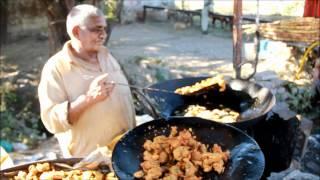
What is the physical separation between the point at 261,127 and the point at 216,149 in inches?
33.4

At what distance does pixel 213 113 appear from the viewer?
119 inches

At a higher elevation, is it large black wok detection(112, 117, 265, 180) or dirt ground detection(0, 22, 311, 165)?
large black wok detection(112, 117, 265, 180)

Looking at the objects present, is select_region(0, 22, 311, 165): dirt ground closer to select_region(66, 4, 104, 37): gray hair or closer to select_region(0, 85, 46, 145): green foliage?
select_region(0, 85, 46, 145): green foliage

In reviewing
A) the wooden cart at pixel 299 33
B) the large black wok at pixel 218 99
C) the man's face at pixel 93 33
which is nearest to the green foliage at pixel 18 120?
the large black wok at pixel 218 99

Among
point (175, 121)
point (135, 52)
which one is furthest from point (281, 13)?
point (175, 121)

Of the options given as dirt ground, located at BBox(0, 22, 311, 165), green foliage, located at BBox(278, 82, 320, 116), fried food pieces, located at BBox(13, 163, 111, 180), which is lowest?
green foliage, located at BBox(278, 82, 320, 116)

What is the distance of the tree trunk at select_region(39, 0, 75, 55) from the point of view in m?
5.82

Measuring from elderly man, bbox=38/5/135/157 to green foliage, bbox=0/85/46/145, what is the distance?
3872mm

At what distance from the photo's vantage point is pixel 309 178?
332 centimetres

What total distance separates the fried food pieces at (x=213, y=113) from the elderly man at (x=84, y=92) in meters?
0.49

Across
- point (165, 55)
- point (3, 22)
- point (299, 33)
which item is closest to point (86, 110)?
point (299, 33)

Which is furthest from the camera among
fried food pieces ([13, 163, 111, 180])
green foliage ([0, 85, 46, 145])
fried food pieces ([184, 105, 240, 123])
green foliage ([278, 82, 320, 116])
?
green foliage ([0, 85, 46, 145])

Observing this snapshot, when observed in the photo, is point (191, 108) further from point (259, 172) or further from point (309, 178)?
point (259, 172)

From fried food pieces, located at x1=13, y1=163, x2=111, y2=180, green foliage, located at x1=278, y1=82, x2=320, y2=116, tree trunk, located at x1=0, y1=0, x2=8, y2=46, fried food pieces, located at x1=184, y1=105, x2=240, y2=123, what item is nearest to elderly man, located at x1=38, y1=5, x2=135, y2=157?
fried food pieces, located at x1=13, y1=163, x2=111, y2=180
